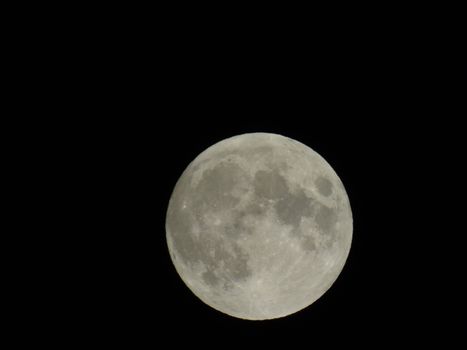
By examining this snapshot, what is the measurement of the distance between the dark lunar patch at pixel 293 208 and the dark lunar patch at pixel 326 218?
11cm

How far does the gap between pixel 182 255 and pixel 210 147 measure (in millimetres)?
1175

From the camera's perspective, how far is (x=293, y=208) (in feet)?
16.2

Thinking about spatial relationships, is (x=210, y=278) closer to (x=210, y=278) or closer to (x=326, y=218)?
(x=210, y=278)

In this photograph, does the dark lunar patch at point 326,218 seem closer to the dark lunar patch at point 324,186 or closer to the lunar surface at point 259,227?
the lunar surface at point 259,227

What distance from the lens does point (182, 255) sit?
5.31 metres

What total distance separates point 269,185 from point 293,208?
1.00 ft

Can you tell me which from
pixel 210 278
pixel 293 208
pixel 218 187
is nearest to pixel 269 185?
pixel 293 208

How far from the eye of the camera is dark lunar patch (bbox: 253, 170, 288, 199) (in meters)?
4.92

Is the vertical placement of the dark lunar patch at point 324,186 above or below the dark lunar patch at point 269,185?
above

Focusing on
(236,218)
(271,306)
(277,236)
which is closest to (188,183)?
(236,218)

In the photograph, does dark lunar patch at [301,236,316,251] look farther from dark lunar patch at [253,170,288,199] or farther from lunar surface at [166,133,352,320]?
dark lunar patch at [253,170,288,199]

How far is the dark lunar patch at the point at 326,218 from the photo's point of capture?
5.08m

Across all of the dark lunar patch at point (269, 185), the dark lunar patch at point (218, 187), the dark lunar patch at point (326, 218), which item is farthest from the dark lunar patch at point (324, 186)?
the dark lunar patch at point (218, 187)

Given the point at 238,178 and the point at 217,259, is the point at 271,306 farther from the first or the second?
the point at 238,178
